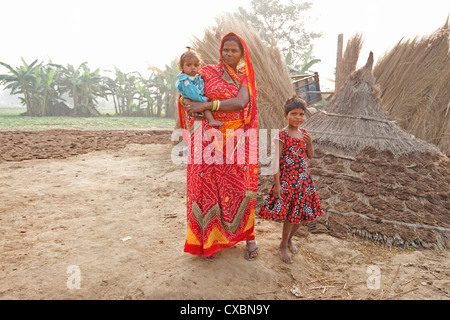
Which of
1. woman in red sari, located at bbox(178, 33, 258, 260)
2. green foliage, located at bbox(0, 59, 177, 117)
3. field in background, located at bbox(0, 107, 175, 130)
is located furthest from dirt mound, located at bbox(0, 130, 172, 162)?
green foliage, located at bbox(0, 59, 177, 117)

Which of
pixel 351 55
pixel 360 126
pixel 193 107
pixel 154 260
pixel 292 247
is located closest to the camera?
pixel 193 107

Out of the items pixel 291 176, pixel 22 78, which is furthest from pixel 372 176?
pixel 22 78

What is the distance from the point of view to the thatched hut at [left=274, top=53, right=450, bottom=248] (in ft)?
8.41

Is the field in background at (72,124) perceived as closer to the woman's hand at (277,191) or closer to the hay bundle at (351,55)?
the hay bundle at (351,55)

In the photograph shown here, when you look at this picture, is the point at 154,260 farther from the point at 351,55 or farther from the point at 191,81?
the point at 351,55

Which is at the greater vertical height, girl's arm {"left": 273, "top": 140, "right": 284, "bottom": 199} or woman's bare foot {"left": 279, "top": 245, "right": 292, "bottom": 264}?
girl's arm {"left": 273, "top": 140, "right": 284, "bottom": 199}

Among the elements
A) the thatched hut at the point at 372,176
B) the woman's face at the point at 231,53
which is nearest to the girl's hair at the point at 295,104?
the woman's face at the point at 231,53

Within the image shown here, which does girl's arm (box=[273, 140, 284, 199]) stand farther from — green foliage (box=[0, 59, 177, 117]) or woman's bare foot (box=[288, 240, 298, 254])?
green foliage (box=[0, 59, 177, 117])

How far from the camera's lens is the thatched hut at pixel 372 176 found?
2562mm

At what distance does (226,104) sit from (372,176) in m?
2.08

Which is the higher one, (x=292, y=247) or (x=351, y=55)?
(x=351, y=55)

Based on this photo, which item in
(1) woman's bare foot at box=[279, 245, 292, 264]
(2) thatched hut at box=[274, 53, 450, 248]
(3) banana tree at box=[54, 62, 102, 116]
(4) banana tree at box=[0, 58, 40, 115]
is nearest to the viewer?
(1) woman's bare foot at box=[279, 245, 292, 264]

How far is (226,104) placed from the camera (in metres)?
1.85

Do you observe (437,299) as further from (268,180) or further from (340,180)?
(268,180)
